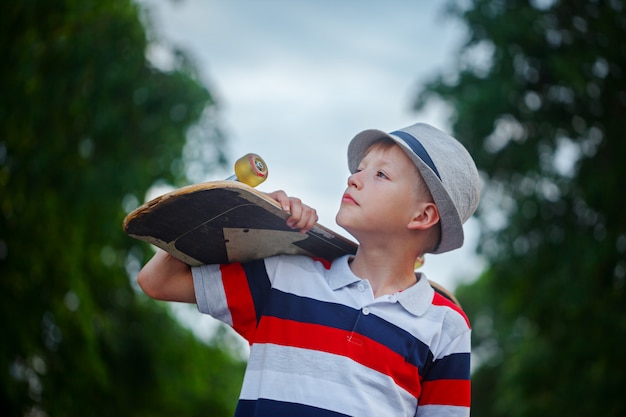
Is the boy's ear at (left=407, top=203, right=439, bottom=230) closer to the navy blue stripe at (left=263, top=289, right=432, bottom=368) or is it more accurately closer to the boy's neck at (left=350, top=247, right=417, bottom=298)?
the boy's neck at (left=350, top=247, right=417, bottom=298)

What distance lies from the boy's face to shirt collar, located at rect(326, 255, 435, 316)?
101 millimetres

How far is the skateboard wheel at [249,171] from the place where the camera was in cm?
183

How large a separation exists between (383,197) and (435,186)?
0.47 feet

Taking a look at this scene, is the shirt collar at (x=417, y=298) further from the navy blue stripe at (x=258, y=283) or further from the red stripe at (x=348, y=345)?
the navy blue stripe at (x=258, y=283)

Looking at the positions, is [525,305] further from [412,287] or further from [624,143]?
[412,287]

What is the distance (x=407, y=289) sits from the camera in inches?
76.5

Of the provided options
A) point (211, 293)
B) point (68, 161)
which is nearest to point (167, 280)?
point (211, 293)

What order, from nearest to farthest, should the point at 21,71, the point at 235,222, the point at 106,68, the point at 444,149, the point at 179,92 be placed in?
the point at 235,222
the point at 444,149
the point at 21,71
the point at 106,68
the point at 179,92

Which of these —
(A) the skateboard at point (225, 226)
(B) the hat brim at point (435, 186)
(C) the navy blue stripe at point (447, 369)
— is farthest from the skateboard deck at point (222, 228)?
(C) the navy blue stripe at point (447, 369)

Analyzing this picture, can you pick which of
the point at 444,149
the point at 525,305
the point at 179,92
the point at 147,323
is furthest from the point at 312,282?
the point at 147,323

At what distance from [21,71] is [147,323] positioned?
4.22m

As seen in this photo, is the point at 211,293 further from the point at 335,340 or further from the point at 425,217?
the point at 425,217

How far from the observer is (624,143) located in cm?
714

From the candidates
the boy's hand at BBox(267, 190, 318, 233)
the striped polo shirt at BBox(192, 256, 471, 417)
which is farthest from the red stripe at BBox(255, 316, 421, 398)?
the boy's hand at BBox(267, 190, 318, 233)
